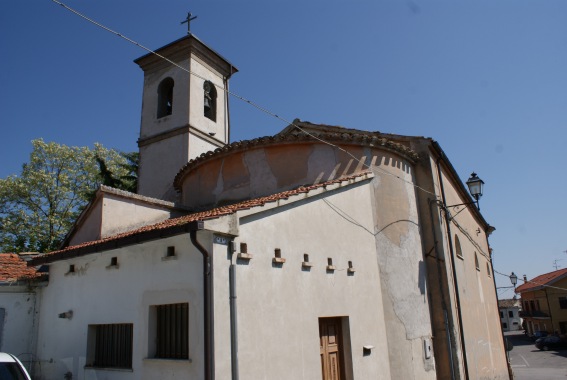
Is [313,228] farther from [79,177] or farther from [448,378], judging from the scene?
[79,177]

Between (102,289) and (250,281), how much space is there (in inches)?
125

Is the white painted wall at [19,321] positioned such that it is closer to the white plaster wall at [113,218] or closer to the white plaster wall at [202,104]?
the white plaster wall at [113,218]

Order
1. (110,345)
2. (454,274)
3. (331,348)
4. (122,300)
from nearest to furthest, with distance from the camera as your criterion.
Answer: (122,300) → (110,345) → (331,348) → (454,274)

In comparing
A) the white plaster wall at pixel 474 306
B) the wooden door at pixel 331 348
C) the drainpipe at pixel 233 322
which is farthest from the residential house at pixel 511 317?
the drainpipe at pixel 233 322

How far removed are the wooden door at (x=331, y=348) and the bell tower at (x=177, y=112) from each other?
10.3m

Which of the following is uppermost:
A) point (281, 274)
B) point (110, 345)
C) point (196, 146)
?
point (196, 146)

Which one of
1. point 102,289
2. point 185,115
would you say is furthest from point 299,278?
point 185,115

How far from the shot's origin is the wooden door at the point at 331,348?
841 centimetres

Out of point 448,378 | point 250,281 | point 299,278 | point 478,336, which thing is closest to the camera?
point 250,281

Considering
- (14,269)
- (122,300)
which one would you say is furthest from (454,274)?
(14,269)

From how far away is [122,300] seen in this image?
304 inches

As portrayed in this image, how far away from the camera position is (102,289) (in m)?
8.13

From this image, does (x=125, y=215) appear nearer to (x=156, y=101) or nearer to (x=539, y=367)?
(x=156, y=101)

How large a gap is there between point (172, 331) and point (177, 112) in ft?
42.4
